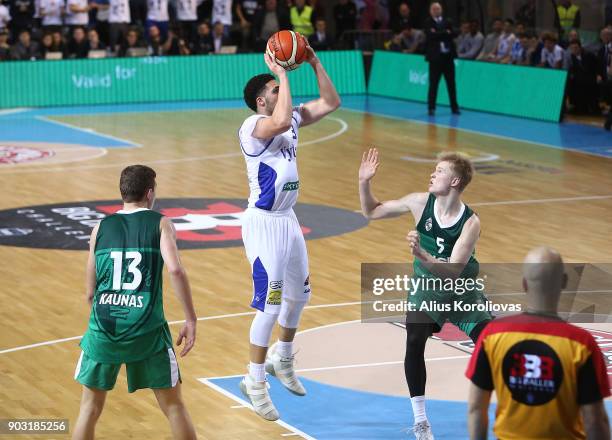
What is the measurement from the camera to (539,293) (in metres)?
5.00

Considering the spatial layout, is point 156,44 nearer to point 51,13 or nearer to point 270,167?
point 51,13

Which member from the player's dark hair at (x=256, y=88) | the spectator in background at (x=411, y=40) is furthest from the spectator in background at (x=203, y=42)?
the player's dark hair at (x=256, y=88)

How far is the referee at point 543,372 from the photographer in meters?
5.00

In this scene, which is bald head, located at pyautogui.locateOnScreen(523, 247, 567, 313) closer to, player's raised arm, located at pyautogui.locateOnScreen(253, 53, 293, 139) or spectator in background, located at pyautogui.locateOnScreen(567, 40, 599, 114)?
player's raised arm, located at pyautogui.locateOnScreen(253, 53, 293, 139)

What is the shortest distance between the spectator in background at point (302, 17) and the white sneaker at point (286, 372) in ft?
77.1

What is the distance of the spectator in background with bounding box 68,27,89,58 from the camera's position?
28.7 meters

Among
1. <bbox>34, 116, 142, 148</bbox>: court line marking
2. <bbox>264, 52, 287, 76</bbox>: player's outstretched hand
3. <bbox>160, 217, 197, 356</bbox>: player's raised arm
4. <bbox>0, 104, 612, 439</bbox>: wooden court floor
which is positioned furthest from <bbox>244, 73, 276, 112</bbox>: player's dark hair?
<bbox>34, 116, 142, 148</bbox>: court line marking

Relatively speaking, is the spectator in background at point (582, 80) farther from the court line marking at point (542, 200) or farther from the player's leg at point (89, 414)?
the player's leg at point (89, 414)

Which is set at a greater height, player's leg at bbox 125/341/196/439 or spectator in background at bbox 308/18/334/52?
spectator in background at bbox 308/18/334/52

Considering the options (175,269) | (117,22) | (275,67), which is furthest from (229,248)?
(117,22)

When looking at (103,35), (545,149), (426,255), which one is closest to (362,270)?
(426,255)

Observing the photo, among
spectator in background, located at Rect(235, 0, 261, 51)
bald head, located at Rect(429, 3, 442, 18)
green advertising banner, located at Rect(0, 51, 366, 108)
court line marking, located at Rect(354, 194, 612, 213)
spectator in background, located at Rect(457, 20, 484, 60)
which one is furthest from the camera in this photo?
spectator in background, located at Rect(235, 0, 261, 51)

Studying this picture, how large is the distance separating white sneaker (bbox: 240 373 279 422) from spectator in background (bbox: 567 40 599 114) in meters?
19.2

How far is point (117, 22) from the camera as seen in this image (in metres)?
30.2
